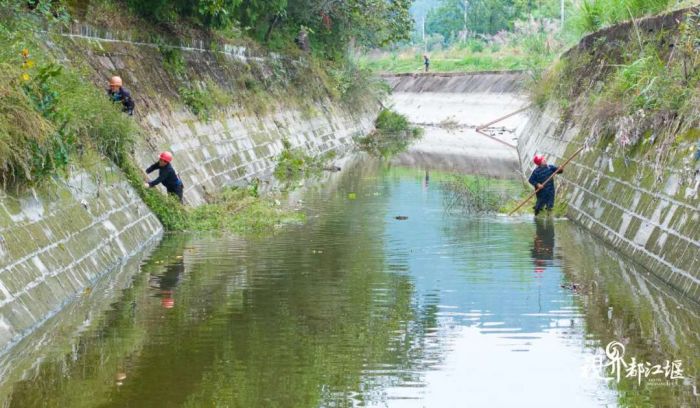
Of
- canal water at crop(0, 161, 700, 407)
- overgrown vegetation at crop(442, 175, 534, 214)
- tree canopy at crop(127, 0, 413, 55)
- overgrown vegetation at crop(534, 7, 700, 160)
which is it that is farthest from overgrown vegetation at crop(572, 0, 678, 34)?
tree canopy at crop(127, 0, 413, 55)

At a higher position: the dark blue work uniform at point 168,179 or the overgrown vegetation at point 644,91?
the dark blue work uniform at point 168,179

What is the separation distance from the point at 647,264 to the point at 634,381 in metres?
6.68

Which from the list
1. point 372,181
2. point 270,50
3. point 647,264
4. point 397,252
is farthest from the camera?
point 270,50

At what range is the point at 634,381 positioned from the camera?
34.6 feet

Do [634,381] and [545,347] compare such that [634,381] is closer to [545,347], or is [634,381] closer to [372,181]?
[545,347]

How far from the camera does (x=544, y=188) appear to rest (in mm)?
24406

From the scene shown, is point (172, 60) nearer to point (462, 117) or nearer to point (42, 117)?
point (42, 117)

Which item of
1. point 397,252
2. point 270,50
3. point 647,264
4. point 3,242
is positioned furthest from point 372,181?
point 3,242

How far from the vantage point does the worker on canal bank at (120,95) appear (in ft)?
71.8

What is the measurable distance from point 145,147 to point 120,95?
46.8 inches

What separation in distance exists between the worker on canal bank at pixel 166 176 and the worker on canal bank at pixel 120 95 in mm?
1391

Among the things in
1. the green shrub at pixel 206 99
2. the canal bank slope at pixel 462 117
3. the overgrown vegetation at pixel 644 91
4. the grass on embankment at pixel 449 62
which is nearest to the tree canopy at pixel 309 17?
the green shrub at pixel 206 99

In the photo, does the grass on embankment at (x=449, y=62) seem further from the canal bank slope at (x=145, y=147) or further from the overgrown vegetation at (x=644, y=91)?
the overgrown vegetation at (x=644, y=91)

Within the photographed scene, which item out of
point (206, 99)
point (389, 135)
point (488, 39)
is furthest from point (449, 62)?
point (206, 99)
